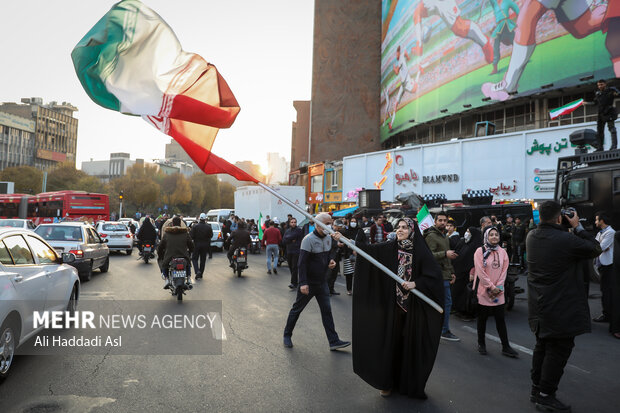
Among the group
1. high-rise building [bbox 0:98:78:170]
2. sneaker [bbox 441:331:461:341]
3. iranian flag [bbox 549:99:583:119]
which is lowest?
sneaker [bbox 441:331:461:341]

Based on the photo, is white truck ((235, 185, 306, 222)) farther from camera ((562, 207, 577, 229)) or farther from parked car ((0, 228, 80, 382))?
camera ((562, 207, 577, 229))

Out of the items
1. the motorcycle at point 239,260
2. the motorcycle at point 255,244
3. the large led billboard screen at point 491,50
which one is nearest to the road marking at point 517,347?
the motorcycle at point 239,260

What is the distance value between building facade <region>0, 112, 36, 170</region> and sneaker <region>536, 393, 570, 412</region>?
350 feet

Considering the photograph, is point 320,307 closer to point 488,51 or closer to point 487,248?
point 487,248

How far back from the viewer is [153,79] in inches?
212

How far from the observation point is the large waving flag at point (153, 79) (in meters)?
5.21

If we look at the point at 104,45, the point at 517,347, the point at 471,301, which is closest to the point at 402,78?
the point at 471,301

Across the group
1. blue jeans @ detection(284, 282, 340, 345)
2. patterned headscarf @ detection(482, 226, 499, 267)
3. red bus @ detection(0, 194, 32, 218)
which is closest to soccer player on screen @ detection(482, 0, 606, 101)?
patterned headscarf @ detection(482, 226, 499, 267)

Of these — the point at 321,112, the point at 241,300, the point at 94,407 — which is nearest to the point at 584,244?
the point at 94,407

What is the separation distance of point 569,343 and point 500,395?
2.74 feet

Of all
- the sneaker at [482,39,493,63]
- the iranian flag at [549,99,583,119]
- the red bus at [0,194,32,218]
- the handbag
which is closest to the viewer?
the handbag

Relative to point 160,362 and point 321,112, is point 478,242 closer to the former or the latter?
point 160,362

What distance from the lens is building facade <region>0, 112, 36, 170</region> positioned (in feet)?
295

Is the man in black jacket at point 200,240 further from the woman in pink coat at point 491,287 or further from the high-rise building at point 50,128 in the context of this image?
the high-rise building at point 50,128
